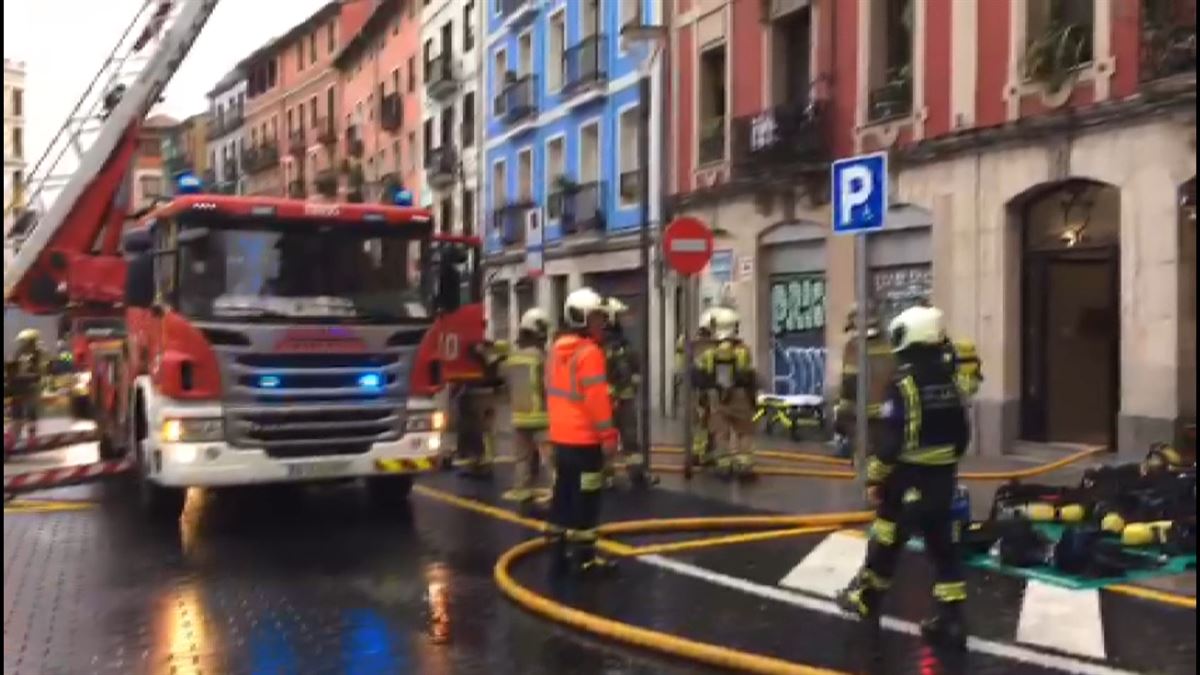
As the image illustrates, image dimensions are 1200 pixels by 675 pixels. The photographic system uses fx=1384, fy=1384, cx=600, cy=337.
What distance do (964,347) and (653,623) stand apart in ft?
14.3

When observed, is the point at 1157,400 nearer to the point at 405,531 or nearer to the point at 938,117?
the point at 938,117

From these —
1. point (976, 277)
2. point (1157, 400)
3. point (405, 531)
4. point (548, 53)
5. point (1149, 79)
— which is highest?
point (548, 53)

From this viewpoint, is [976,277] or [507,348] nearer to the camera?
A: [507,348]

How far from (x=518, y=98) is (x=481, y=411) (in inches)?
794

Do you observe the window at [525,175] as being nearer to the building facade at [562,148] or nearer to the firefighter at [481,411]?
the building facade at [562,148]

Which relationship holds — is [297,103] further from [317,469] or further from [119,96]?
[317,469]

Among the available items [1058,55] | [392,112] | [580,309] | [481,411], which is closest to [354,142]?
[392,112]

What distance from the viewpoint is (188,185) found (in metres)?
10.9

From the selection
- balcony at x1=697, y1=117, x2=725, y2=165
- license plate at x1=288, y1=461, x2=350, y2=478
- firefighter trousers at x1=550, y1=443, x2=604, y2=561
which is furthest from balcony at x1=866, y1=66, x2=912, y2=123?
firefighter trousers at x1=550, y1=443, x2=604, y2=561

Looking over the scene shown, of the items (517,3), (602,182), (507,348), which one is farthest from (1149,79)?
(517,3)

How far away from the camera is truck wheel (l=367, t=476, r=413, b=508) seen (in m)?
11.9

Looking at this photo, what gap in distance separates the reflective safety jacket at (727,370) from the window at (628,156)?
13.2 meters

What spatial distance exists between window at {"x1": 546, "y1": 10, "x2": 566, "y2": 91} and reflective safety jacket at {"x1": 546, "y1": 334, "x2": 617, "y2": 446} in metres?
22.7

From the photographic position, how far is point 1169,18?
13.5 meters
